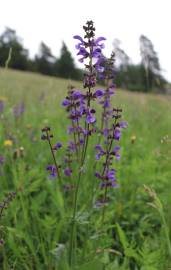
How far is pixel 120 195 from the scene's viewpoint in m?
3.01

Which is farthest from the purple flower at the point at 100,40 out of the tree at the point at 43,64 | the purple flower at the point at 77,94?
the tree at the point at 43,64

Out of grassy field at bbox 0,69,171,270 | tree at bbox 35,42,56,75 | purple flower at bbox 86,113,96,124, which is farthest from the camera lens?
tree at bbox 35,42,56,75

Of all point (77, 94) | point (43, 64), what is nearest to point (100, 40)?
point (77, 94)

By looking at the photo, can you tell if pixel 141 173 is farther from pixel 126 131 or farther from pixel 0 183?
pixel 126 131

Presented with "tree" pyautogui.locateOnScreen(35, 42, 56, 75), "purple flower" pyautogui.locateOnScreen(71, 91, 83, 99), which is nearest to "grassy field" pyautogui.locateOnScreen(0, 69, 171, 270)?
"purple flower" pyautogui.locateOnScreen(71, 91, 83, 99)

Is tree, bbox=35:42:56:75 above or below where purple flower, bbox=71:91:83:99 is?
above

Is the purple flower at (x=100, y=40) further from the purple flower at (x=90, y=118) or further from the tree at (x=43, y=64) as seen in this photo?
the tree at (x=43, y=64)

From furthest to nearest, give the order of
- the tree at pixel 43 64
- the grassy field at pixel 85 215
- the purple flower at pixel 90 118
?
the tree at pixel 43 64, the grassy field at pixel 85 215, the purple flower at pixel 90 118

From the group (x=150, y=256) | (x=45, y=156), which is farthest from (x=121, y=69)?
(x=150, y=256)

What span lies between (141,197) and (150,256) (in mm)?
1072

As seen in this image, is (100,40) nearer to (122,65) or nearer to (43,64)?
(122,65)

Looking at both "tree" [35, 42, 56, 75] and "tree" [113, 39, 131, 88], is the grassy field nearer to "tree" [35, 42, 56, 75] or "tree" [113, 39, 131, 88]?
"tree" [113, 39, 131, 88]

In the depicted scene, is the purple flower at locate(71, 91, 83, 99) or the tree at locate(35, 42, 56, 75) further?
the tree at locate(35, 42, 56, 75)

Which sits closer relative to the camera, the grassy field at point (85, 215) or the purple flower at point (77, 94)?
the purple flower at point (77, 94)
